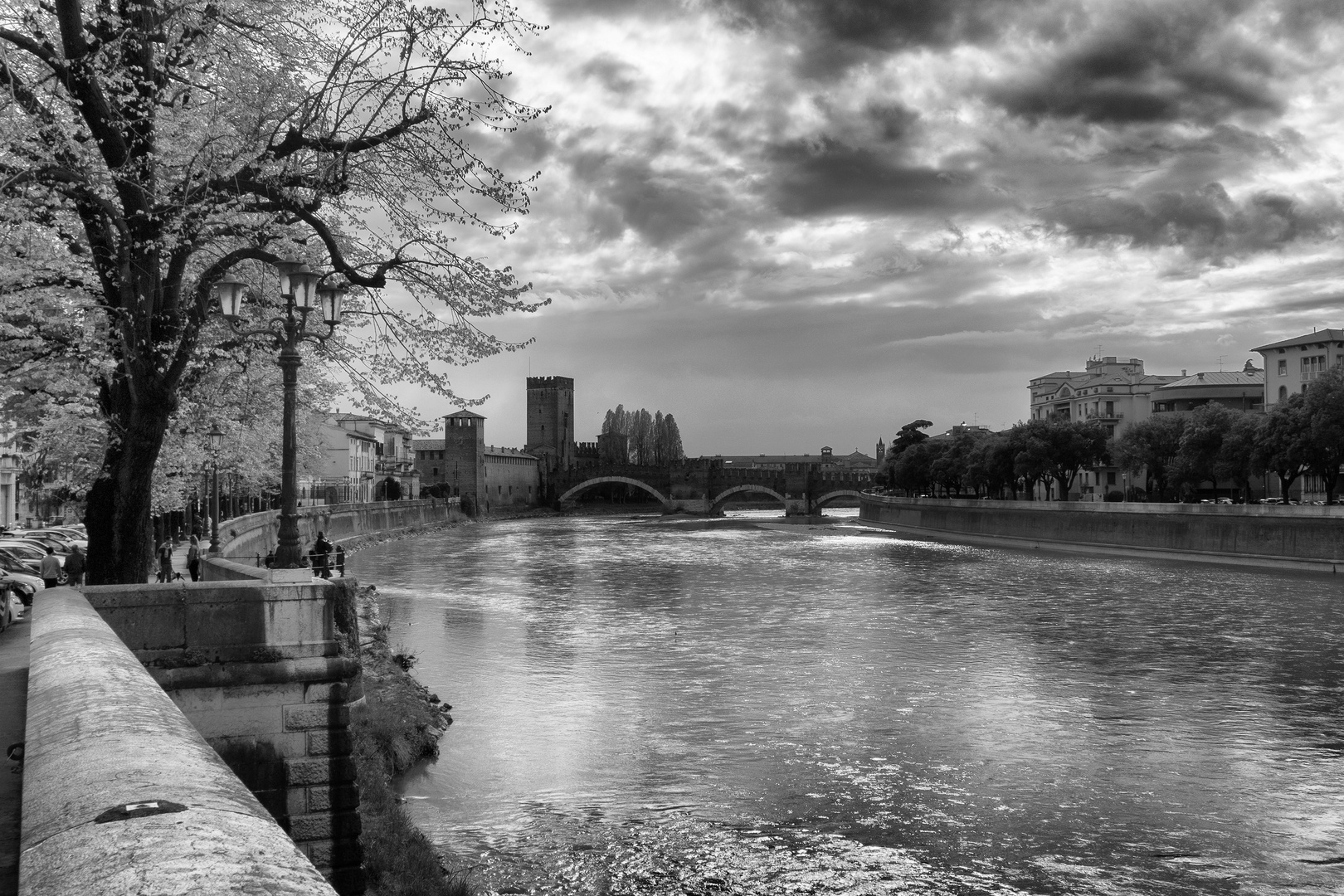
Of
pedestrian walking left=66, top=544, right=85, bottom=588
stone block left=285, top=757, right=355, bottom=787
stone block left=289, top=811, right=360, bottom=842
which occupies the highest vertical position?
pedestrian walking left=66, top=544, right=85, bottom=588

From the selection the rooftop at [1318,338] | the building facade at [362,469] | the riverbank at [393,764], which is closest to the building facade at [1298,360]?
the rooftop at [1318,338]

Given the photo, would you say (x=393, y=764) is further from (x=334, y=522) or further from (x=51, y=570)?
(x=334, y=522)

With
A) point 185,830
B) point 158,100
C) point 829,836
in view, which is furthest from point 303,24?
point 185,830

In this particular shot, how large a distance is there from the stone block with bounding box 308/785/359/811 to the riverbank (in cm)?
96

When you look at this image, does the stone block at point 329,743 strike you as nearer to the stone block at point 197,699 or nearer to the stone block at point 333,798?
the stone block at point 333,798

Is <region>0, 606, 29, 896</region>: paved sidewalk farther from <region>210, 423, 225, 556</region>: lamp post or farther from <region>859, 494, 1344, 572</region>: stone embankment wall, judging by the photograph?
<region>859, 494, 1344, 572</region>: stone embankment wall

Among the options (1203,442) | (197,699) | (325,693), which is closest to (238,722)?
(197,699)

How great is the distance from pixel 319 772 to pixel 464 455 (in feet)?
388

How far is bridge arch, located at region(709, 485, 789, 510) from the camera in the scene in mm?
115250

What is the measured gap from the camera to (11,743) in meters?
6.49

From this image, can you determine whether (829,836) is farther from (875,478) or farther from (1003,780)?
(875,478)

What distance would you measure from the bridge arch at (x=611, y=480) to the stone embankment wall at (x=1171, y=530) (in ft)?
185

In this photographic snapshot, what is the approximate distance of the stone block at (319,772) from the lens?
29.1ft

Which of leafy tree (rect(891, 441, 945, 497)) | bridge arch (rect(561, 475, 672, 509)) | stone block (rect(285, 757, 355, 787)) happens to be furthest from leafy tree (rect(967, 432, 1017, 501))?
stone block (rect(285, 757, 355, 787))
